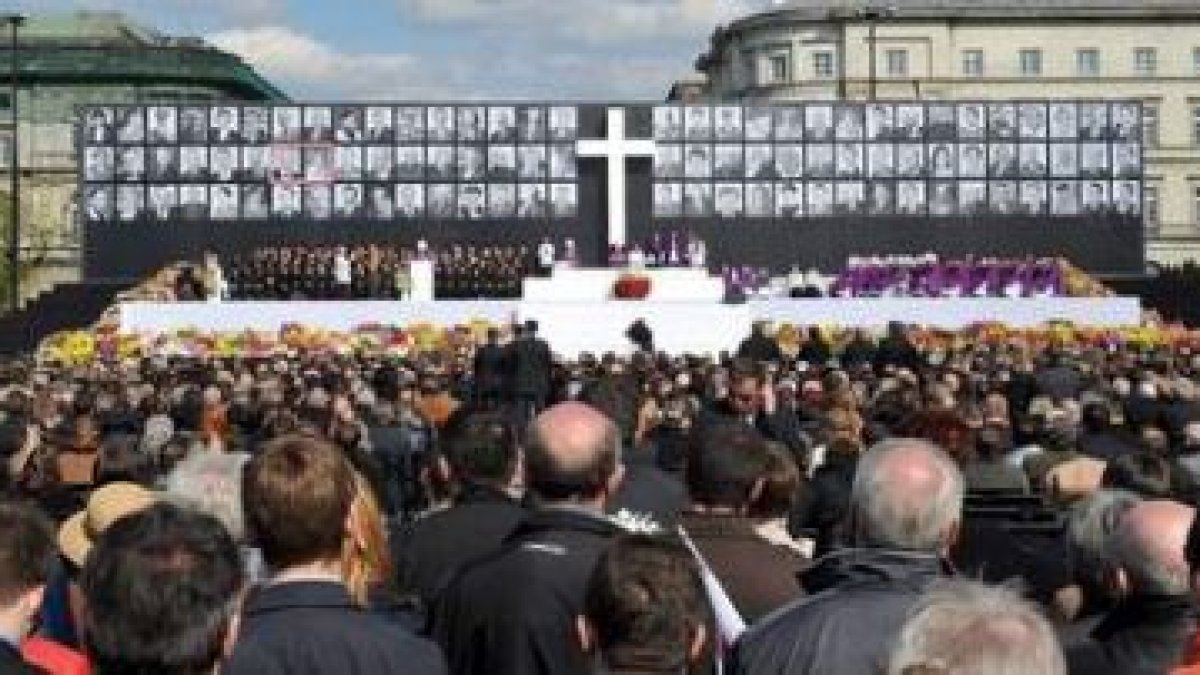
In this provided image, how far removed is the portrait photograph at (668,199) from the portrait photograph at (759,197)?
1.59 meters

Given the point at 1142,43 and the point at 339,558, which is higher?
the point at 1142,43

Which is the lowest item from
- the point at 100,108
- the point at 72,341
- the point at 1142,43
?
the point at 72,341

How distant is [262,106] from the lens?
52344mm

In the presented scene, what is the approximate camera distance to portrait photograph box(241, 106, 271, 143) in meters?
51.8

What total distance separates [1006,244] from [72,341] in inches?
940

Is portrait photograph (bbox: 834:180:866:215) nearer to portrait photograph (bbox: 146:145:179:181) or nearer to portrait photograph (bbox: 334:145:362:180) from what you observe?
portrait photograph (bbox: 334:145:362:180)

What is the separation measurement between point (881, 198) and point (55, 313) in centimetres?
1906

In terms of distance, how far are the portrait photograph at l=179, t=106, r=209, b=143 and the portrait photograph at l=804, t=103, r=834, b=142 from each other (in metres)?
14.0

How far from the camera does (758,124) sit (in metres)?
53.1

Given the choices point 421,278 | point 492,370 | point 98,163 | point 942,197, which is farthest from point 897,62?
point 492,370

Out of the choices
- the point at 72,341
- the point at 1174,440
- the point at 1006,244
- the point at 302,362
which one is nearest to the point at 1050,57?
the point at 1006,244

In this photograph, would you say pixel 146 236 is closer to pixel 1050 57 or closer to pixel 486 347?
pixel 486 347

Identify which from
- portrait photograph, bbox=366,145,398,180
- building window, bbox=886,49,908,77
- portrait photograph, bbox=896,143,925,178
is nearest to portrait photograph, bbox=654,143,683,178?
portrait photograph, bbox=896,143,925,178

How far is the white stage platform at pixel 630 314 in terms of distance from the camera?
41594 mm
